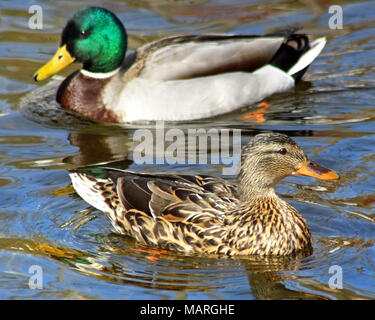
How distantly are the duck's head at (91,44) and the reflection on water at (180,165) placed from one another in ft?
1.85

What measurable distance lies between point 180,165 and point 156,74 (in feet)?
6.43

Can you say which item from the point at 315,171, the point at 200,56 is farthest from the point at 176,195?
the point at 200,56

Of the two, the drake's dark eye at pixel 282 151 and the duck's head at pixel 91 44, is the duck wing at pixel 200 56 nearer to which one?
the duck's head at pixel 91 44

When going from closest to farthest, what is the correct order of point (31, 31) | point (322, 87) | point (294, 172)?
1. point (294, 172)
2. point (322, 87)
3. point (31, 31)

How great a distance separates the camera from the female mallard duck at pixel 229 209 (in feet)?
23.6

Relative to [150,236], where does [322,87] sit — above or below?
above

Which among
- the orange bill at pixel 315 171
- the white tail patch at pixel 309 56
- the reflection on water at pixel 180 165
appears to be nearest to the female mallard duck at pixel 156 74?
the reflection on water at pixel 180 165

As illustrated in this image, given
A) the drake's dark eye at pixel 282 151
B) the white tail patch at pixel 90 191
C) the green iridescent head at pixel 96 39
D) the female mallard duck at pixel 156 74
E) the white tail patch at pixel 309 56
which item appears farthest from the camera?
the white tail patch at pixel 309 56

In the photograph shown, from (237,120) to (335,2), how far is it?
404 cm

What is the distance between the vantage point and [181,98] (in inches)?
420

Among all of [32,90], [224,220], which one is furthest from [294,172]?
[32,90]
